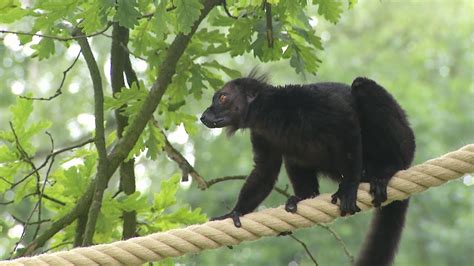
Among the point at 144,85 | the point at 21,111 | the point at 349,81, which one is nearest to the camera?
the point at 21,111

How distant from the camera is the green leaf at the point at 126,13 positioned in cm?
339

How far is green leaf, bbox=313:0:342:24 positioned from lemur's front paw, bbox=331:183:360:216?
2.61 feet

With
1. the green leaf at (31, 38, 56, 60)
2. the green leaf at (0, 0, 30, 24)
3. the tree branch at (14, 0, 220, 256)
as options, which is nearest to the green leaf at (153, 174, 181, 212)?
the tree branch at (14, 0, 220, 256)

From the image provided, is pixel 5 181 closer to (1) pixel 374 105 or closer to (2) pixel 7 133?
(2) pixel 7 133

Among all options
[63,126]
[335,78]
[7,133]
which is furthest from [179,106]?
[63,126]

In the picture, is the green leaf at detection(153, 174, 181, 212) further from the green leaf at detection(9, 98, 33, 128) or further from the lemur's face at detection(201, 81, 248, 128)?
the green leaf at detection(9, 98, 33, 128)

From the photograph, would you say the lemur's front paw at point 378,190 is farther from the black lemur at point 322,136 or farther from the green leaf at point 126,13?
the green leaf at point 126,13

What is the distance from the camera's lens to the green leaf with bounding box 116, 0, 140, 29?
3.39 metres

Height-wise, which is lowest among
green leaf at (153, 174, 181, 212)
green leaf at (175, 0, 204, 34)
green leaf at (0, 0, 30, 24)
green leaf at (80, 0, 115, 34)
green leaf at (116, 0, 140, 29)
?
green leaf at (153, 174, 181, 212)

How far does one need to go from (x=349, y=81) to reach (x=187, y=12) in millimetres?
10995

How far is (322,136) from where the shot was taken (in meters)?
4.31

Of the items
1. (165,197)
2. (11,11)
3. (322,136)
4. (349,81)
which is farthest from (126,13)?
(349,81)

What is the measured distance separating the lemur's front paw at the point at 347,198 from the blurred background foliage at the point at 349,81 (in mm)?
6596

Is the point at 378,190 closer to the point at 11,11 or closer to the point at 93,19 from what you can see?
the point at 93,19
